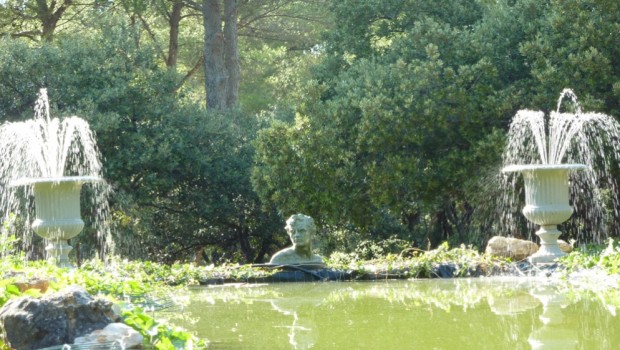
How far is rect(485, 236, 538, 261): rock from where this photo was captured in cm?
1152

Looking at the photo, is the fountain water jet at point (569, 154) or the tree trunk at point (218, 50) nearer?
the fountain water jet at point (569, 154)

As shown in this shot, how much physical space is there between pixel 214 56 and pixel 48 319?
16565mm

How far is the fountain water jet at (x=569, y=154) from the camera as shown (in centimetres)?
1130

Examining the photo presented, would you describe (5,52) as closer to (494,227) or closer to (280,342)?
(494,227)

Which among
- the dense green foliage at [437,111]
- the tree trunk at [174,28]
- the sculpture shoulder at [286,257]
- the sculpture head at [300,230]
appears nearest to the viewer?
the sculpture head at [300,230]

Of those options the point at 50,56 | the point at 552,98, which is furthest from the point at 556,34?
the point at 50,56

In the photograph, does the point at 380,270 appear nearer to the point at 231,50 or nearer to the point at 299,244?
the point at 299,244

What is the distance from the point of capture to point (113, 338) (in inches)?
193

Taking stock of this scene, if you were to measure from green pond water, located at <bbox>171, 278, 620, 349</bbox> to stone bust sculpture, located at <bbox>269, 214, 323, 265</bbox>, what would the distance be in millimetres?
1031

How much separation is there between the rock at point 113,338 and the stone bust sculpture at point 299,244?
19.0 ft

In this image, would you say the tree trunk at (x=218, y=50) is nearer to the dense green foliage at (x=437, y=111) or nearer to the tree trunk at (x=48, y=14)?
the tree trunk at (x=48, y=14)

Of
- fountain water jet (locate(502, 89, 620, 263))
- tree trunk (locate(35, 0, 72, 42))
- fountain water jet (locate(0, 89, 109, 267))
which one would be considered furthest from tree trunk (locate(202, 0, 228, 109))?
fountain water jet (locate(502, 89, 620, 263))

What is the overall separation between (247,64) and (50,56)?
1026 centimetres

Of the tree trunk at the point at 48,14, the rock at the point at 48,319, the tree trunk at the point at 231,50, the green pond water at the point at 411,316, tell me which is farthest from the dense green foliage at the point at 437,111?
the rock at the point at 48,319
